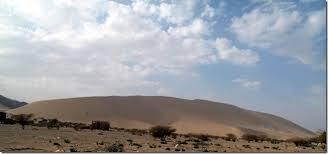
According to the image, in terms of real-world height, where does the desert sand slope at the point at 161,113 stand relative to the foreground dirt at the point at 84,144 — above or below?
above

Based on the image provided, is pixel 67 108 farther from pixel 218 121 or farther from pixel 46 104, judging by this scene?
pixel 218 121

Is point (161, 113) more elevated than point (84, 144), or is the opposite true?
point (161, 113)

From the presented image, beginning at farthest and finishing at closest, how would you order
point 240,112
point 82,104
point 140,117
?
1. point 240,112
2. point 82,104
3. point 140,117

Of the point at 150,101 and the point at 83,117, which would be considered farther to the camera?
the point at 150,101

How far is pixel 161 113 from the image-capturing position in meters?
82.3

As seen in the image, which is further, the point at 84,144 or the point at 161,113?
the point at 161,113

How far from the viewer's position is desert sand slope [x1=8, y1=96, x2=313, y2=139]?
70125 millimetres

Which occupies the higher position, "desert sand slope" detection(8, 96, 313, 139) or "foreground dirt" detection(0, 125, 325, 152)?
"desert sand slope" detection(8, 96, 313, 139)

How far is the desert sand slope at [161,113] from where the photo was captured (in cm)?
7012

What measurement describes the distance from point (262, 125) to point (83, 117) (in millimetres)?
35050

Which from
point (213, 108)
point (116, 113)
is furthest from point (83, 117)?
point (213, 108)

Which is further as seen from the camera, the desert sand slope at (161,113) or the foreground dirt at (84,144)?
the desert sand slope at (161,113)

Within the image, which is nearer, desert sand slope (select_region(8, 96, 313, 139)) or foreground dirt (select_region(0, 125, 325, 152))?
foreground dirt (select_region(0, 125, 325, 152))

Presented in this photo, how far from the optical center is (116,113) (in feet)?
253
